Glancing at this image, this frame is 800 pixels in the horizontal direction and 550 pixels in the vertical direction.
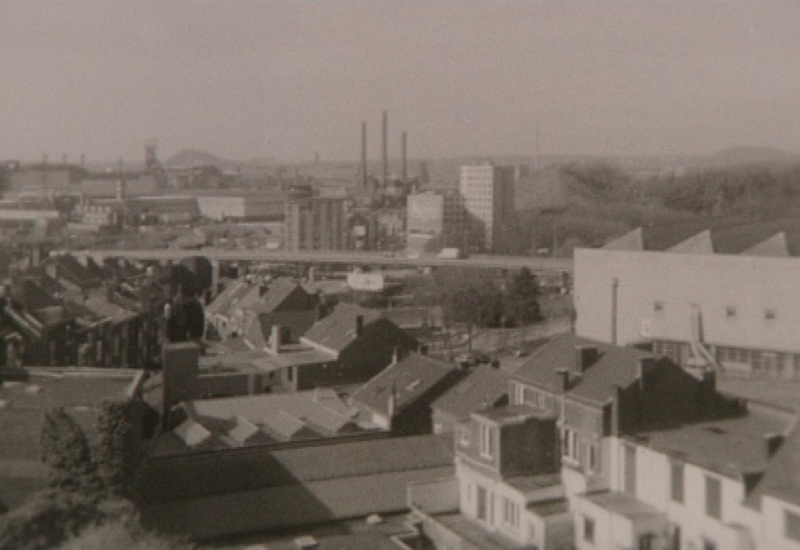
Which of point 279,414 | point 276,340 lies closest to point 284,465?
point 279,414

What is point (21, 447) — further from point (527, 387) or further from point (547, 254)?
point (547, 254)

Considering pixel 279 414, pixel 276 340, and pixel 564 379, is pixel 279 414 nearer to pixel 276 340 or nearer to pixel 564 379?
pixel 564 379

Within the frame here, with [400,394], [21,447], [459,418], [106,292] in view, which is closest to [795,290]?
[459,418]

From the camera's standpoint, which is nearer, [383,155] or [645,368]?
[645,368]

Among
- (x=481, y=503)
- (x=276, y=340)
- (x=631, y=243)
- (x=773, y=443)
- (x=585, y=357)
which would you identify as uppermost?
(x=631, y=243)

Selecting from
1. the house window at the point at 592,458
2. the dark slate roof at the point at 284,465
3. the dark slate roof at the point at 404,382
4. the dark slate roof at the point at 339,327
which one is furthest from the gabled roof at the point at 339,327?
the house window at the point at 592,458
